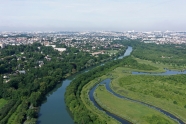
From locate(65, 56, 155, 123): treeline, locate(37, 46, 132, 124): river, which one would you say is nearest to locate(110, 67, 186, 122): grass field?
locate(65, 56, 155, 123): treeline

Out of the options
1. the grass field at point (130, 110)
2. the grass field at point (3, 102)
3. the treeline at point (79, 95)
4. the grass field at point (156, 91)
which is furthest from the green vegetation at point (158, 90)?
the grass field at point (3, 102)

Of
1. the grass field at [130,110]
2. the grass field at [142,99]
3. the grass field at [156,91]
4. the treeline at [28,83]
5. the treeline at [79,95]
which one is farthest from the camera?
the grass field at [156,91]

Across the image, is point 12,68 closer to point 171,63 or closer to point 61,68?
point 61,68

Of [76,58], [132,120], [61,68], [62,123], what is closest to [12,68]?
[61,68]

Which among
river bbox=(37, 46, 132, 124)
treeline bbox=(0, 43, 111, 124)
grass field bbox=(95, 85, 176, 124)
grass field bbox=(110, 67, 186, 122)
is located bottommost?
river bbox=(37, 46, 132, 124)

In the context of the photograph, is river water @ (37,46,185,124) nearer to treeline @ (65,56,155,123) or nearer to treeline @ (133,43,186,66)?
treeline @ (65,56,155,123)

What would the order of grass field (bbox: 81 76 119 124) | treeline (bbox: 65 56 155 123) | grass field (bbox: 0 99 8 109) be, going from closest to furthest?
treeline (bbox: 65 56 155 123) → grass field (bbox: 81 76 119 124) → grass field (bbox: 0 99 8 109)

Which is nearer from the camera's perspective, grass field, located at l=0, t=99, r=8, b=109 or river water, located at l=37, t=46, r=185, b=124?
river water, located at l=37, t=46, r=185, b=124

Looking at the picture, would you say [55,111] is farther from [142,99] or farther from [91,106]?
[142,99]

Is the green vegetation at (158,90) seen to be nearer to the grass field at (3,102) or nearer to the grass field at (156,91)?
the grass field at (156,91)
